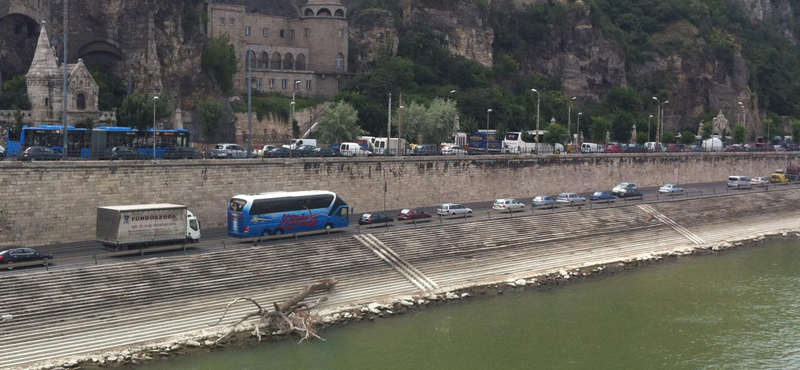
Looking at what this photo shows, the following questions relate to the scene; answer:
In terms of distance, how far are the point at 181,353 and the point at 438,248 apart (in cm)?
1935

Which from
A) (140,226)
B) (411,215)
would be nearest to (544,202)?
(411,215)

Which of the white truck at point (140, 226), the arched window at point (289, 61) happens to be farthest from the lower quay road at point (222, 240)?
the arched window at point (289, 61)

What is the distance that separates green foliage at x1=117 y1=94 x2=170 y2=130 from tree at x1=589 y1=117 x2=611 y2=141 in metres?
57.9

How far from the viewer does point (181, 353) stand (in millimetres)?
36906

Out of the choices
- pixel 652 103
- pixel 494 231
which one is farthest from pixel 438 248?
pixel 652 103

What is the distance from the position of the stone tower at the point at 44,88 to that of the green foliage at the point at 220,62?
57.4 feet

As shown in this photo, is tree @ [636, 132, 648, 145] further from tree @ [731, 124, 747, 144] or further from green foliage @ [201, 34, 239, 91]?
green foliage @ [201, 34, 239, 91]

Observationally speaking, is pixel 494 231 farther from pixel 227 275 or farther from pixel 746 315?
pixel 227 275

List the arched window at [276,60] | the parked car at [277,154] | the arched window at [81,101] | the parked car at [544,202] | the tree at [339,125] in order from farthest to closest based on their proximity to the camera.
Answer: the arched window at [276,60]
the tree at [339,125]
the parked car at [544,202]
the arched window at [81,101]
the parked car at [277,154]

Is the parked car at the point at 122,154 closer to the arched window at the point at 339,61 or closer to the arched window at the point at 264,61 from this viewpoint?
the arched window at the point at 264,61

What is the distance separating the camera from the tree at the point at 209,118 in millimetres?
73188

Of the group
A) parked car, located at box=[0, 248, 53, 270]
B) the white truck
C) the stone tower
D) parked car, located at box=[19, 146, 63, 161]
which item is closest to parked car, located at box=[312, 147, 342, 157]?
parked car, located at box=[19, 146, 63, 161]

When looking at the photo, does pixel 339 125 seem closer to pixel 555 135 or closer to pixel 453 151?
pixel 453 151

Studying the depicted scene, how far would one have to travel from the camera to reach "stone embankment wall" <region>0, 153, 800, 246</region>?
46.3 m
